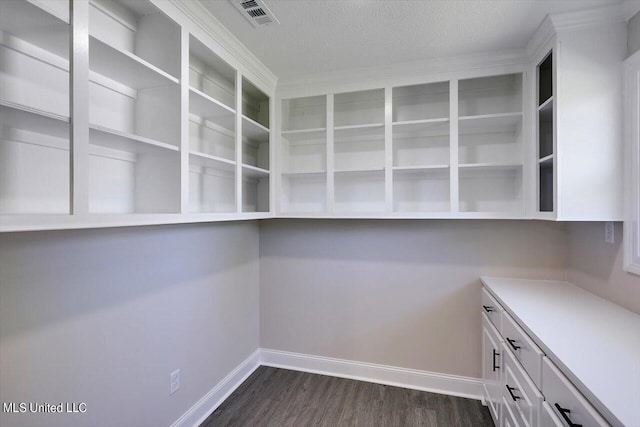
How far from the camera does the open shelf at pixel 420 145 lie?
8.00 feet

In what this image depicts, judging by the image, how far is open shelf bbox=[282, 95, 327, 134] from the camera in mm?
2697

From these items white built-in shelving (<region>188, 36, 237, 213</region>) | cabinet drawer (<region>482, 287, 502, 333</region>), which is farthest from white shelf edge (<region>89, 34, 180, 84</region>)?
cabinet drawer (<region>482, 287, 502, 333</region>)

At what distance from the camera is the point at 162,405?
1.82 metres

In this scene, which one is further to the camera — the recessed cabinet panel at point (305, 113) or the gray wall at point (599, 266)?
the recessed cabinet panel at point (305, 113)

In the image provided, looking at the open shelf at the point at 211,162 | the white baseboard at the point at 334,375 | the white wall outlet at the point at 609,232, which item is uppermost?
the open shelf at the point at 211,162

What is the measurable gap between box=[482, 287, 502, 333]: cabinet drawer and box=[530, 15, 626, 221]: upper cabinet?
2.14 ft

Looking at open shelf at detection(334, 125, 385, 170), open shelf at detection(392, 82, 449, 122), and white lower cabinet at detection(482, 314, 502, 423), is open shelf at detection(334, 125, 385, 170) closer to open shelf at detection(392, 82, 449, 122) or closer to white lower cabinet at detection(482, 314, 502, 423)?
open shelf at detection(392, 82, 449, 122)

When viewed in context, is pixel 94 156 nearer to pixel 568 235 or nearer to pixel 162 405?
pixel 162 405

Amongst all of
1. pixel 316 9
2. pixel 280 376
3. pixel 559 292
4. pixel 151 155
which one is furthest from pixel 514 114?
pixel 280 376

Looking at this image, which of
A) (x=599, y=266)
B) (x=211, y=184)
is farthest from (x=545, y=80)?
(x=211, y=184)

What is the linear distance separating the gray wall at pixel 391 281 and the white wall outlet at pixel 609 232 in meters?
0.45

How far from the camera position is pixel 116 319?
60.2 inches

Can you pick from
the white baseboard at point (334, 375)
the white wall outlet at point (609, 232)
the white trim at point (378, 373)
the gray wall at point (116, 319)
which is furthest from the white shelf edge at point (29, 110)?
the white wall outlet at point (609, 232)

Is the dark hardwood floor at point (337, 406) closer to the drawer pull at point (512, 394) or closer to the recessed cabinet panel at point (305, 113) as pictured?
the drawer pull at point (512, 394)
